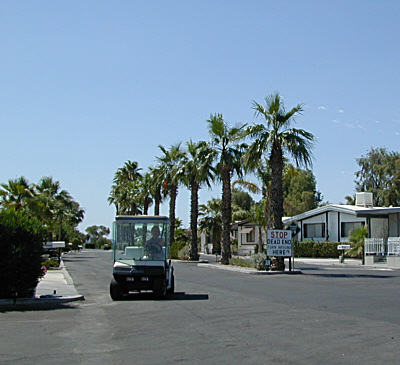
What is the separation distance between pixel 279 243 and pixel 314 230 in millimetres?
23680

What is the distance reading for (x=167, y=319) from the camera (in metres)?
12.8

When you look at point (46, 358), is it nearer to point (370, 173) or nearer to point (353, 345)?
point (353, 345)

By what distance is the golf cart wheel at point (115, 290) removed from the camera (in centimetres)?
1692

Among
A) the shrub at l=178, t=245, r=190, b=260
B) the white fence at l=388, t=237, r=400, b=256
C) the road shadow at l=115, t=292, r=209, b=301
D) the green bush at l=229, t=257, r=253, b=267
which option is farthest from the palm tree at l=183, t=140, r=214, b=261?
the road shadow at l=115, t=292, r=209, b=301

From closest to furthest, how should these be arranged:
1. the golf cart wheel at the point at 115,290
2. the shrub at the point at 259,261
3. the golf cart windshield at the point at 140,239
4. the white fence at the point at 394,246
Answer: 1. the golf cart wheel at the point at 115,290
2. the golf cart windshield at the point at 140,239
3. the shrub at the point at 259,261
4. the white fence at the point at 394,246

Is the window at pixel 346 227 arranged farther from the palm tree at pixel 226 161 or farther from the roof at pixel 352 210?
the palm tree at pixel 226 161

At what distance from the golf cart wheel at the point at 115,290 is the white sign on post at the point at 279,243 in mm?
15326

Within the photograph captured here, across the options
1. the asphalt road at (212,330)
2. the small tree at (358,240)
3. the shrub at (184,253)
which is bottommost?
the asphalt road at (212,330)

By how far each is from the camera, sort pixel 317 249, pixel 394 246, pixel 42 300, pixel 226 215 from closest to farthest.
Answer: pixel 42 300 < pixel 394 246 < pixel 226 215 < pixel 317 249

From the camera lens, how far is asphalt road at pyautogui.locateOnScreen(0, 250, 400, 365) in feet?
28.4

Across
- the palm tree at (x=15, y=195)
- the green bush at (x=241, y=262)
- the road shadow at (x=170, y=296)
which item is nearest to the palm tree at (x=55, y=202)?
the palm tree at (x=15, y=195)

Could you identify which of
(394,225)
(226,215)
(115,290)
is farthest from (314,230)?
(115,290)

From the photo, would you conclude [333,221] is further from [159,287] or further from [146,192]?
[159,287]

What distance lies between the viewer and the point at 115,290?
55.7 feet
